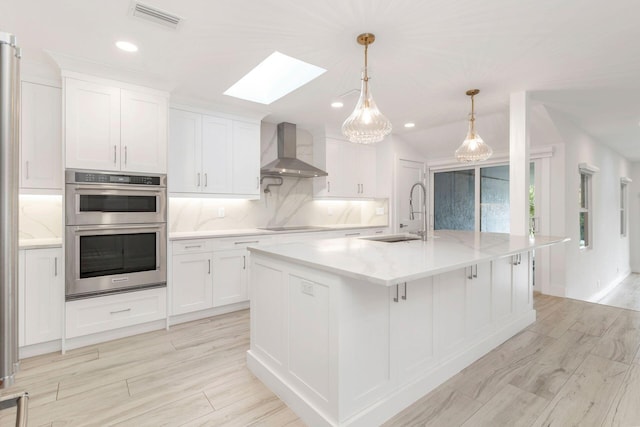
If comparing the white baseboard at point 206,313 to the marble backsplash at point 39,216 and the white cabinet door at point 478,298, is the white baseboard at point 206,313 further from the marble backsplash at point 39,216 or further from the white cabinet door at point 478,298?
the white cabinet door at point 478,298

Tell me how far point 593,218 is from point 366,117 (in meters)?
5.30

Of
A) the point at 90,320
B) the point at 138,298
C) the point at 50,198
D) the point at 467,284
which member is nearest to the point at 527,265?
the point at 467,284

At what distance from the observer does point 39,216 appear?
297 cm

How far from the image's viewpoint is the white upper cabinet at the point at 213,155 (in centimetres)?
348

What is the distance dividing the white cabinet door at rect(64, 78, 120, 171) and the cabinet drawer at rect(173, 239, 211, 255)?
0.93 m

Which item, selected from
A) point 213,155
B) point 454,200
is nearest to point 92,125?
point 213,155

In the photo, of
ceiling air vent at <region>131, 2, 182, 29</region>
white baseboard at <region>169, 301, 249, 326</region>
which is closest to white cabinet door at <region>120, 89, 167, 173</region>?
A: ceiling air vent at <region>131, 2, 182, 29</region>

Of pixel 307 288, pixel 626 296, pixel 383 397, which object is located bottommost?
pixel 626 296

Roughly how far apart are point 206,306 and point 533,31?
12.5 feet

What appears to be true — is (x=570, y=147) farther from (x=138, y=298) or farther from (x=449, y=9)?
(x=138, y=298)

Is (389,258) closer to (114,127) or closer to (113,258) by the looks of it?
(113,258)

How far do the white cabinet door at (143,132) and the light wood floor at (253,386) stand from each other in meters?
1.69

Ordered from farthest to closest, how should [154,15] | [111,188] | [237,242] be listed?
[237,242] → [111,188] → [154,15]

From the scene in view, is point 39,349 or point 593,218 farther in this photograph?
point 593,218
